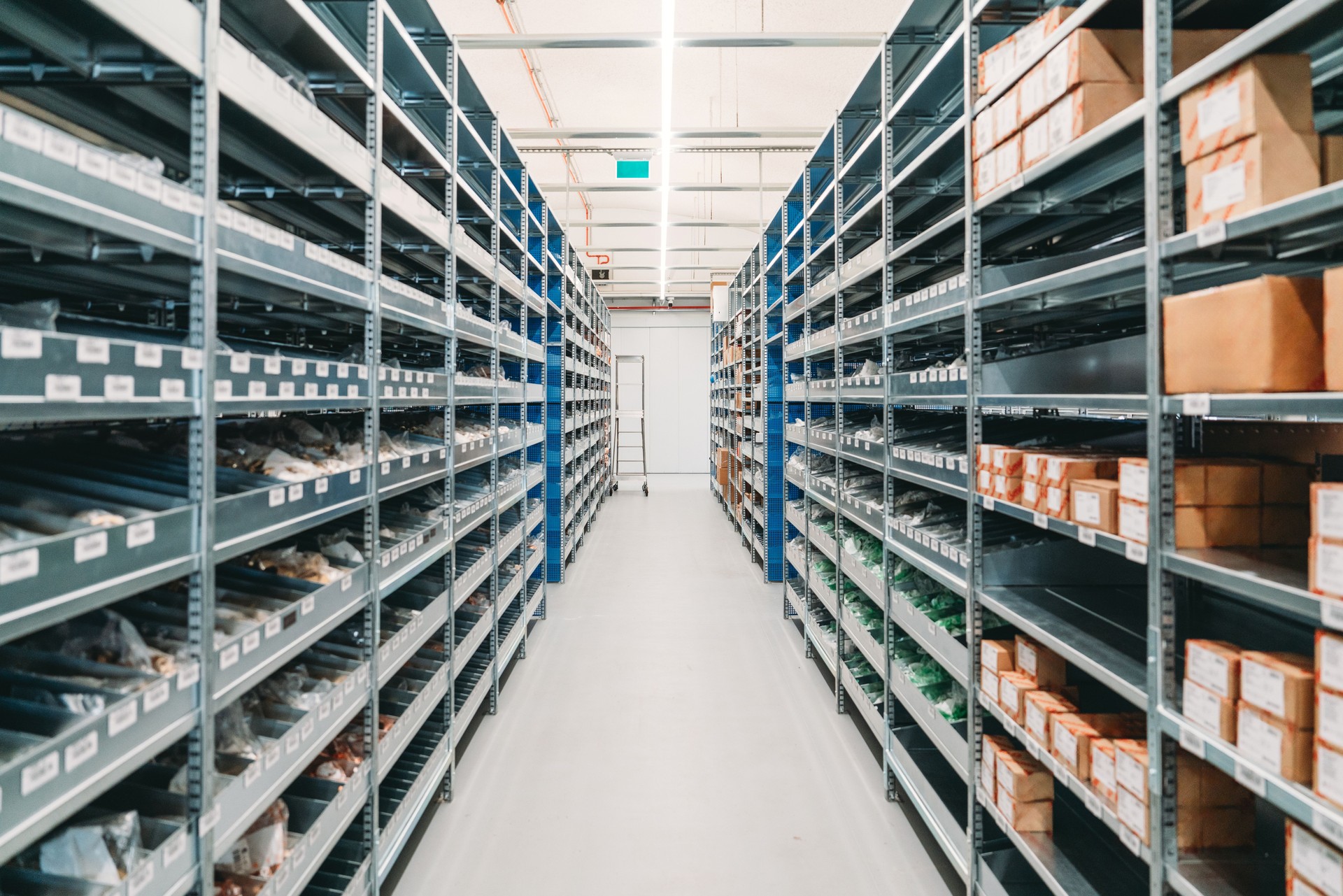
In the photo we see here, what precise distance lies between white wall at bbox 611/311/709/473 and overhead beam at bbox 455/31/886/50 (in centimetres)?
1199

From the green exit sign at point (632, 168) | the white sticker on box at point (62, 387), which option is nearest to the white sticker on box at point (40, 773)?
the white sticker on box at point (62, 387)

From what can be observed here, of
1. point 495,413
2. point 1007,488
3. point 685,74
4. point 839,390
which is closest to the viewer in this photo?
point 1007,488

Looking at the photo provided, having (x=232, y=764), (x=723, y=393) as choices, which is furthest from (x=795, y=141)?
(x=232, y=764)

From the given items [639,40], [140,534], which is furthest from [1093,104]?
[639,40]

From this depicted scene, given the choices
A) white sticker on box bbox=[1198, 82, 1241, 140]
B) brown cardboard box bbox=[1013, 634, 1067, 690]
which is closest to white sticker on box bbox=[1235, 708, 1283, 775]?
brown cardboard box bbox=[1013, 634, 1067, 690]

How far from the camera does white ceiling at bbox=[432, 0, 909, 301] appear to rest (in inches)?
236

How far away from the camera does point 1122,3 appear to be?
6.02 feet

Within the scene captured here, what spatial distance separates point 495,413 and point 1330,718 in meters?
3.40

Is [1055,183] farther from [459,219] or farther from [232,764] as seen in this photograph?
[459,219]

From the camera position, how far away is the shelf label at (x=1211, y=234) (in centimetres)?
135

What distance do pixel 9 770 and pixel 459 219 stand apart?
11.6ft

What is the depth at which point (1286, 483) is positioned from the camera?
5.25ft

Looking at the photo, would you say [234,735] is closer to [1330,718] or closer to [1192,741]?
Answer: [1192,741]

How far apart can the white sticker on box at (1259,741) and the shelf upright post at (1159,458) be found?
0.18 meters
